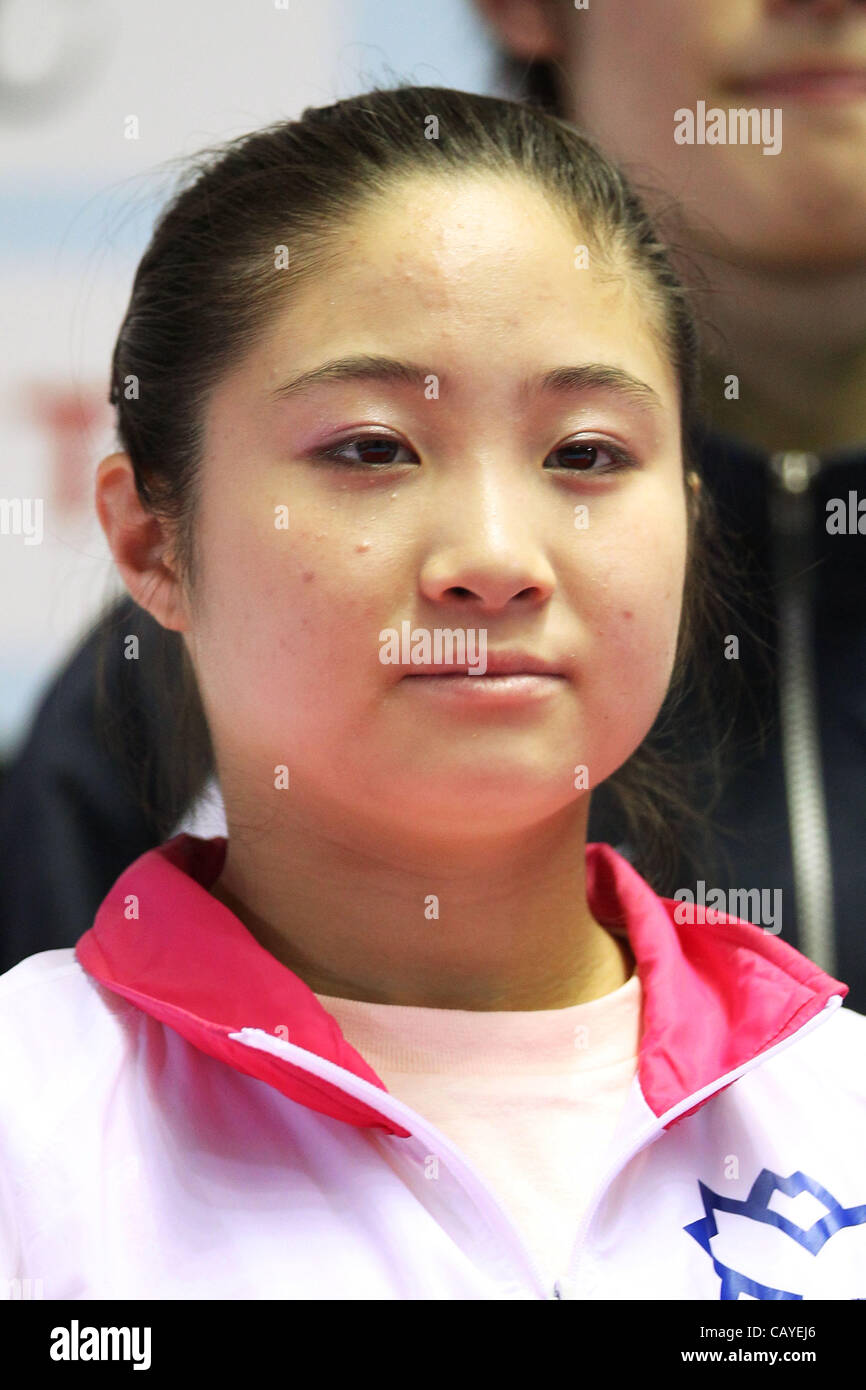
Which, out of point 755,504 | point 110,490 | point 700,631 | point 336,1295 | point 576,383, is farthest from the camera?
point 755,504

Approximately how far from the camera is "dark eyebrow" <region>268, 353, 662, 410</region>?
0.99 meters

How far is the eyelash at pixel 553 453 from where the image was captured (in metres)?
1.00

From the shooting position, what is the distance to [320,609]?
0.99 m

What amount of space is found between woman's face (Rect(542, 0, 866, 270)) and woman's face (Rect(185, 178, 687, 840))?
0.40 m

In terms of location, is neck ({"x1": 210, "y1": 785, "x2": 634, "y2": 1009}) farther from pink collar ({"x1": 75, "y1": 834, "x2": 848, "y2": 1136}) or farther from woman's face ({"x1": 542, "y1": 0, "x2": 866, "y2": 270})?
woman's face ({"x1": 542, "y1": 0, "x2": 866, "y2": 270})

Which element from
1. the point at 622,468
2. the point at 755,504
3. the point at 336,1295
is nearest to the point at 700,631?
the point at 755,504

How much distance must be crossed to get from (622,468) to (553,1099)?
1.42ft

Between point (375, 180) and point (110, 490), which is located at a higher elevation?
point (375, 180)

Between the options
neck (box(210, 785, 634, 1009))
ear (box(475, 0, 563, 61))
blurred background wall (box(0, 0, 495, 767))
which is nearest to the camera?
neck (box(210, 785, 634, 1009))

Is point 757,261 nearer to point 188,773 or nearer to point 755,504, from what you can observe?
point 755,504

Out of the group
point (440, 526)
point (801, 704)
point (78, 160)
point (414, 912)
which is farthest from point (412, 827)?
point (78, 160)

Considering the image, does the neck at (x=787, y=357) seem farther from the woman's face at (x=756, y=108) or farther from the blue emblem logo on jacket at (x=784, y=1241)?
the blue emblem logo on jacket at (x=784, y=1241)

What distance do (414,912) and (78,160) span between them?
100cm

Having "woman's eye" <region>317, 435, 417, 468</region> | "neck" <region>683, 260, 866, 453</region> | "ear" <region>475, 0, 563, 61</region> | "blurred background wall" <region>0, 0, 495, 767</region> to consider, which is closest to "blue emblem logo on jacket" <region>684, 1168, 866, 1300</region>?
"woman's eye" <region>317, 435, 417, 468</region>
